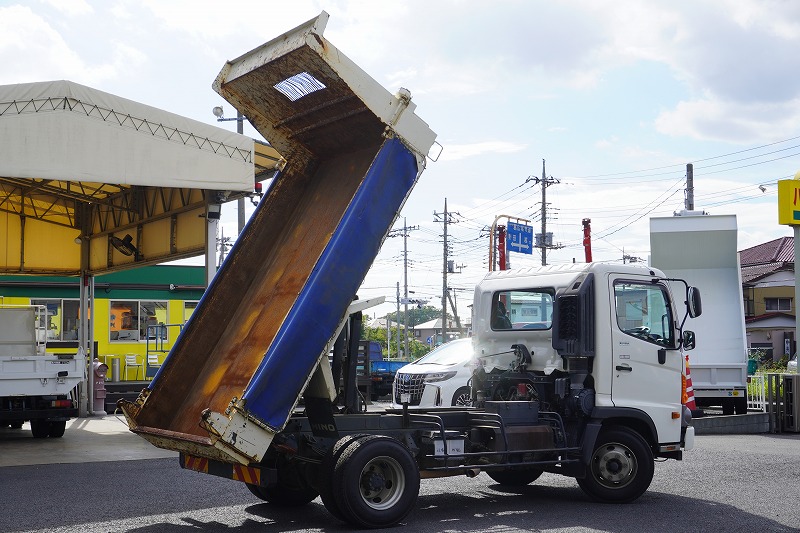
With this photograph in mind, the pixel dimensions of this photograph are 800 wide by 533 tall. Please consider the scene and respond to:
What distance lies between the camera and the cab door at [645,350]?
9586mm

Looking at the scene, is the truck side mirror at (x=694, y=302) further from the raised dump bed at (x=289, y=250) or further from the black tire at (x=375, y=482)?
the black tire at (x=375, y=482)

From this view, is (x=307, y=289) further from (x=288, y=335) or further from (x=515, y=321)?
(x=515, y=321)

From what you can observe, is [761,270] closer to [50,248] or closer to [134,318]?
[134,318]

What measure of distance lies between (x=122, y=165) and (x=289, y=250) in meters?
5.64

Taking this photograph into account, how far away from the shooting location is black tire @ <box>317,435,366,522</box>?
773 cm

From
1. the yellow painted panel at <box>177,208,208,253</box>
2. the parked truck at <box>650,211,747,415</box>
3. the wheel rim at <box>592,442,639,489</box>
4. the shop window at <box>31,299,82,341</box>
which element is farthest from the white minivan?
the shop window at <box>31,299,82,341</box>

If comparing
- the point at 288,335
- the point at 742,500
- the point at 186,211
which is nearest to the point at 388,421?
the point at 288,335

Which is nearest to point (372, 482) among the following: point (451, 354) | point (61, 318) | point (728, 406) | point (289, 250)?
point (289, 250)

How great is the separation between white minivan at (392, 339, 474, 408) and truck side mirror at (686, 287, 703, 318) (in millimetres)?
7147

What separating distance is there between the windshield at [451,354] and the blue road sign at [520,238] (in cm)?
1785

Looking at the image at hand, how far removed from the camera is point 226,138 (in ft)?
48.1

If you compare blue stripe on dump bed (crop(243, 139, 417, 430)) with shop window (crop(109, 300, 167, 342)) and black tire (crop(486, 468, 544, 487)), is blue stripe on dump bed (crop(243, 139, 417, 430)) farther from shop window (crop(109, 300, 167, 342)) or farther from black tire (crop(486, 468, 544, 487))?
shop window (crop(109, 300, 167, 342))

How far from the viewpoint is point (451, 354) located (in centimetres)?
1819

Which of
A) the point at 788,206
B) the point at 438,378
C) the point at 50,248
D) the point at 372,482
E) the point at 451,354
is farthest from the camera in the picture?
the point at 50,248
